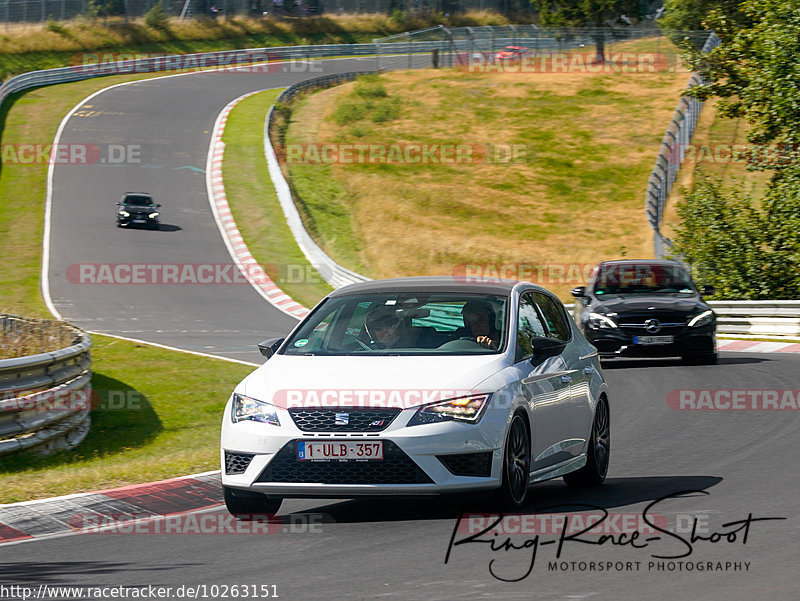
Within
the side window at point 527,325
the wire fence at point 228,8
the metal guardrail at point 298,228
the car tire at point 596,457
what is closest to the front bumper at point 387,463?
the side window at point 527,325

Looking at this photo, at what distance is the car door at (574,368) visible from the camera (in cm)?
930

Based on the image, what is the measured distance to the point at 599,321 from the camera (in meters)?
20.0

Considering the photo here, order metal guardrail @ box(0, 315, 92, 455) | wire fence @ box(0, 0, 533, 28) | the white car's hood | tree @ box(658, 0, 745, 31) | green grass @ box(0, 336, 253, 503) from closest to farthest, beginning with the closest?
the white car's hood < green grass @ box(0, 336, 253, 503) < metal guardrail @ box(0, 315, 92, 455) < tree @ box(658, 0, 745, 31) < wire fence @ box(0, 0, 533, 28)

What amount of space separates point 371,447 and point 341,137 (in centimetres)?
4990

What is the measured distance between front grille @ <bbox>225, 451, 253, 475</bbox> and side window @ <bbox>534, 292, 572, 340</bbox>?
275 cm

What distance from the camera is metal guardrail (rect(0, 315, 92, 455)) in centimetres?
1177

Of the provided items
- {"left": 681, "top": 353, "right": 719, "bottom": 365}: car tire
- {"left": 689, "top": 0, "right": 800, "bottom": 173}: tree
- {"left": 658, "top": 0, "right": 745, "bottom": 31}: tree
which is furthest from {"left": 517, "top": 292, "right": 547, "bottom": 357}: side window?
{"left": 658, "top": 0, "right": 745, "bottom": 31}: tree

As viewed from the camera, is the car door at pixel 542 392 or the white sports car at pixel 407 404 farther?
the car door at pixel 542 392

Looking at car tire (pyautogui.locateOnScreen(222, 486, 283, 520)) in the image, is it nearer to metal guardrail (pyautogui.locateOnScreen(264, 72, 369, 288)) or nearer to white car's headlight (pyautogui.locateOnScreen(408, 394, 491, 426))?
white car's headlight (pyautogui.locateOnScreen(408, 394, 491, 426))

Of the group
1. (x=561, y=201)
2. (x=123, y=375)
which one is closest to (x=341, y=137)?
(x=561, y=201)

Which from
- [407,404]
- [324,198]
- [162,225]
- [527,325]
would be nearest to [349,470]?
[407,404]

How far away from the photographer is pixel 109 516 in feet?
27.7

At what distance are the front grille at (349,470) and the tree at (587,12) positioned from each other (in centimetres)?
7210

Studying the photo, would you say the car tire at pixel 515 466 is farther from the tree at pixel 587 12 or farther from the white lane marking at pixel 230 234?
the tree at pixel 587 12
